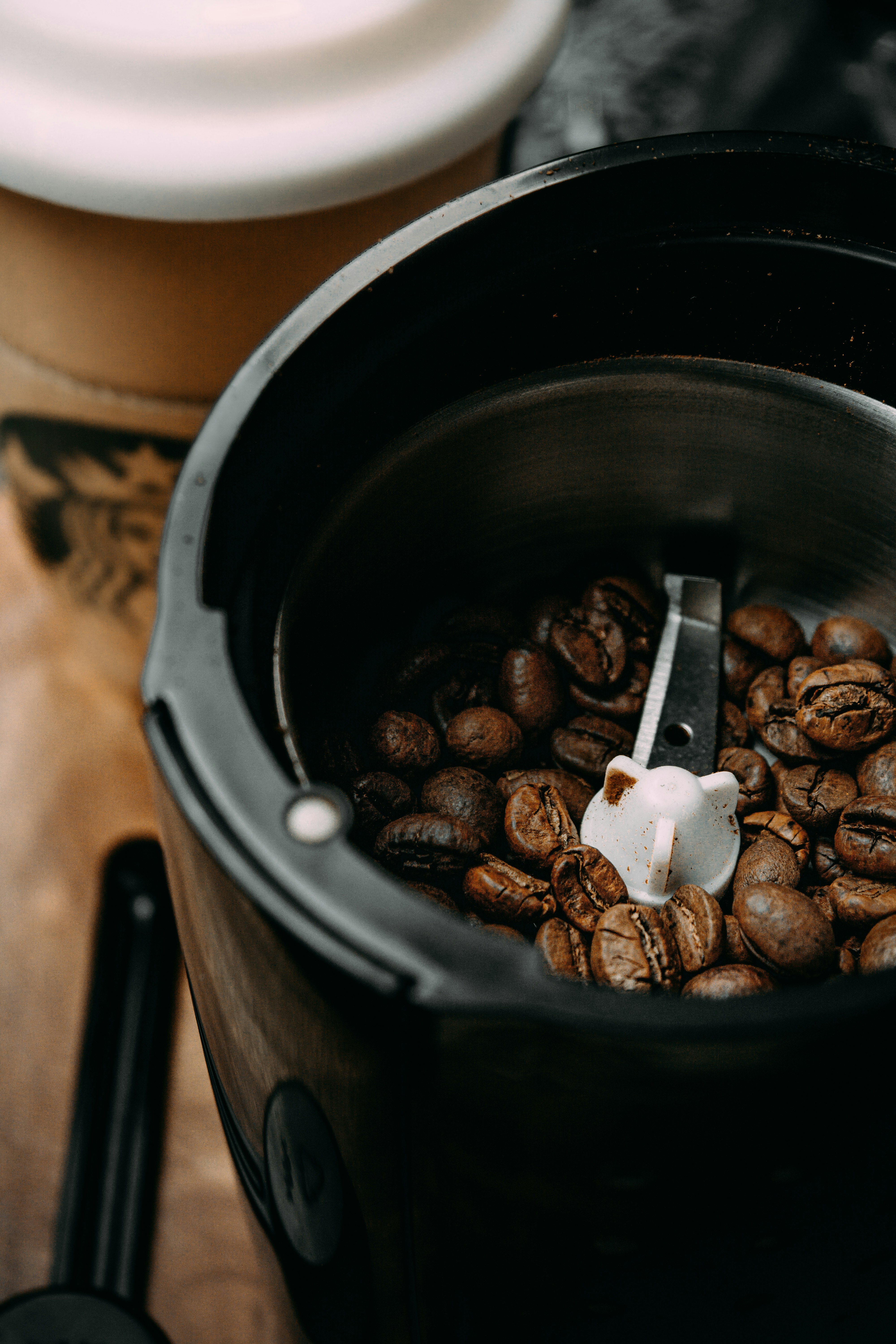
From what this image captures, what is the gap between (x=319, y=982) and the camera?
30cm

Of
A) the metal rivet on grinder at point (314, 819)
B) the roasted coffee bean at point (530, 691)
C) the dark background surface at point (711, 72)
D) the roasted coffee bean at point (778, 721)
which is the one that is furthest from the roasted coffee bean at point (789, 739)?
the dark background surface at point (711, 72)

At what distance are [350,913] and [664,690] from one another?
300 millimetres

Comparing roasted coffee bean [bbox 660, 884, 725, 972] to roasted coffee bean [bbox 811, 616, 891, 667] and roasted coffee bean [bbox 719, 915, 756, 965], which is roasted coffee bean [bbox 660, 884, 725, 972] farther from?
roasted coffee bean [bbox 811, 616, 891, 667]

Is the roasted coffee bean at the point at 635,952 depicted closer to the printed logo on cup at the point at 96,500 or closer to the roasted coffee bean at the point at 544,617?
the roasted coffee bean at the point at 544,617

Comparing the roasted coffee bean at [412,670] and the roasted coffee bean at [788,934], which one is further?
the roasted coffee bean at [412,670]

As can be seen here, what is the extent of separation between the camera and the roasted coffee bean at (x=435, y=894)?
18.7 inches

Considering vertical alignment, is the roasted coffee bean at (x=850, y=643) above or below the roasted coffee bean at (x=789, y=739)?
above

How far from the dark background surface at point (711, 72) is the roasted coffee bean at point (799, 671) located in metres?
0.58

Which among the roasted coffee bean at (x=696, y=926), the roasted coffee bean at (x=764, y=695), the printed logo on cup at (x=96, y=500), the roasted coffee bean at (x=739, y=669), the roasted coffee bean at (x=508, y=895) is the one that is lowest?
the roasted coffee bean at (x=696, y=926)

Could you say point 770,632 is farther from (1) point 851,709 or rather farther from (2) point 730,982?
(2) point 730,982

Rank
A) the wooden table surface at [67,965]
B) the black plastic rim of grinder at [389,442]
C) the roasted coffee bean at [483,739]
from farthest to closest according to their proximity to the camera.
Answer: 1. the wooden table surface at [67,965]
2. the roasted coffee bean at [483,739]
3. the black plastic rim of grinder at [389,442]

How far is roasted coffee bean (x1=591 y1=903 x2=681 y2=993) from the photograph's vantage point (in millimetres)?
433

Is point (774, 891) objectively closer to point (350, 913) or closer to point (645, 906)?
point (645, 906)

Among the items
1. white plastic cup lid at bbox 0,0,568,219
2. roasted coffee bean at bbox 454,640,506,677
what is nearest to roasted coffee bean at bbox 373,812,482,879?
roasted coffee bean at bbox 454,640,506,677
